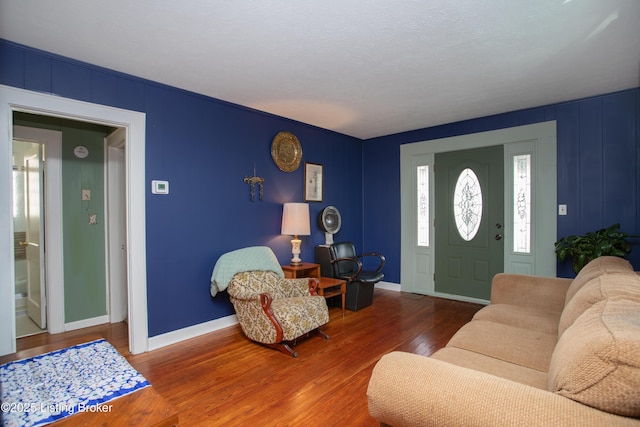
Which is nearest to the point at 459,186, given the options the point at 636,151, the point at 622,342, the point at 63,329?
the point at 636,151

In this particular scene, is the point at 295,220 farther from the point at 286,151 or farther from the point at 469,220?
the point at 469,220

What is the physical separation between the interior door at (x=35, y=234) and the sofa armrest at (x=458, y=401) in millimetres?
3839

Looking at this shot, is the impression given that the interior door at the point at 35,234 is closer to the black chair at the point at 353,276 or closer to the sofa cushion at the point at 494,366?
the black chair at the point at 353,276

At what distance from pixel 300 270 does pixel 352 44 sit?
2.58 metres

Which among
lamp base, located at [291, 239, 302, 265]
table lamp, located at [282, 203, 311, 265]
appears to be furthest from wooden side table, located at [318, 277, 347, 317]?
table lamp, located at [282, 203, 311, 265]

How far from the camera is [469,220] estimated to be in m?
4.49

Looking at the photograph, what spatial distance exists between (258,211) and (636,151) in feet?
13.3

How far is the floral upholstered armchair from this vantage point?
9.29ft

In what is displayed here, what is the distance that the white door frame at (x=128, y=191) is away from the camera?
228 centimetres

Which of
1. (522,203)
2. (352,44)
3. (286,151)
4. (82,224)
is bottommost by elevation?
(82,224)

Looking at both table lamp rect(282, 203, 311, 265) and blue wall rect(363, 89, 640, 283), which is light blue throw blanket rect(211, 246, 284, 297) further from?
blue wall rect(363, 89, 640, 283)

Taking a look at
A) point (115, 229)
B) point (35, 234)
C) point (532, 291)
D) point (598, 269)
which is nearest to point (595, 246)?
point (532, 291)

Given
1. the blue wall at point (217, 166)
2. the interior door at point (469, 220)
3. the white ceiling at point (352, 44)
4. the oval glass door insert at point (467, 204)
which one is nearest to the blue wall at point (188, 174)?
the blue wall at point (217, 166)

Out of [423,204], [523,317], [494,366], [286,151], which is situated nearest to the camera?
[494,366]
